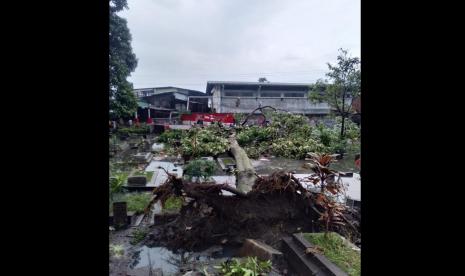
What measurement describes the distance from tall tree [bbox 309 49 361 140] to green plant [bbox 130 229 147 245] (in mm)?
5646

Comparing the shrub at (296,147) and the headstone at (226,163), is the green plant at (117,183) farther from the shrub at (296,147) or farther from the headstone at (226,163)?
the shrub at (296,147)

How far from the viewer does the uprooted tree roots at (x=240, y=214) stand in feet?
13.8

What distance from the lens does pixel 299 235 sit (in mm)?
3857

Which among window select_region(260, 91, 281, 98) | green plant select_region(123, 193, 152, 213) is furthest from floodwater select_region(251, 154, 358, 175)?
window select_region(260, 91, 281, 98)

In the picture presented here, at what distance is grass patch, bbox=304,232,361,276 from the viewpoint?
3076mm

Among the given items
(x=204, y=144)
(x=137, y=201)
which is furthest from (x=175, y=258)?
(x=204, y=144)

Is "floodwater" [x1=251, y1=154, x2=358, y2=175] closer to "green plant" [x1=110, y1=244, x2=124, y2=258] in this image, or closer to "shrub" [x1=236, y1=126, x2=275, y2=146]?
"shrub" [x1=236, y1=126, x2=275, y2=146]

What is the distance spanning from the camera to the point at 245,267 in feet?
10.9

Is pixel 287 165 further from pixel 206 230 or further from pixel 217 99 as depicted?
pixel 217 99
